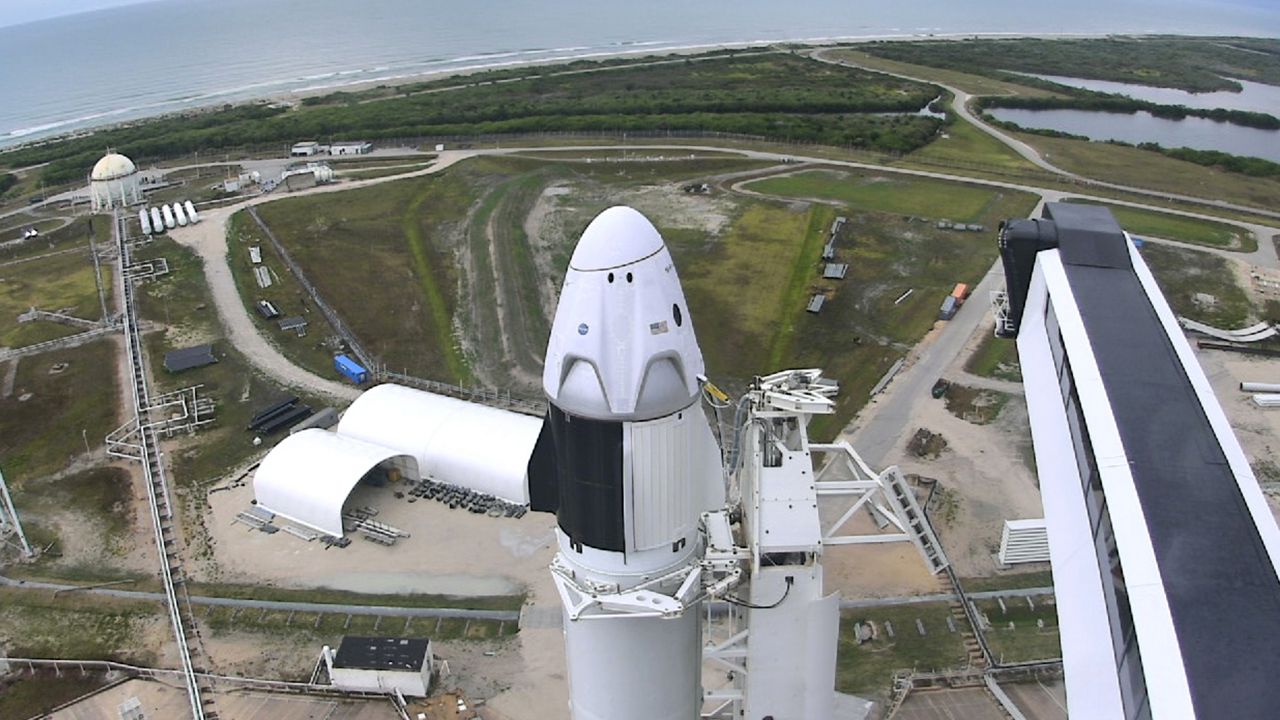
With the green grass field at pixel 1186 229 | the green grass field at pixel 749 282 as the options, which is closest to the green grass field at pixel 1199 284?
the green grass field at pixel 1186 229

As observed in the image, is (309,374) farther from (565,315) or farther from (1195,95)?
(1195,95)

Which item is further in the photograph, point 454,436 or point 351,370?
point 351,370

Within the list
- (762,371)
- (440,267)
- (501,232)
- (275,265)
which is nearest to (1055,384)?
(762,371)

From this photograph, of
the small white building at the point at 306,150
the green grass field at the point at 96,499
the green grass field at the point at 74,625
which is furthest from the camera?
the small white building at the point at 306,150

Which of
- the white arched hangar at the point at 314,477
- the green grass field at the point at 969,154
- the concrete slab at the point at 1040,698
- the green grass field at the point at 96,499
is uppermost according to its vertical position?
the green grass field at the point at 969,154

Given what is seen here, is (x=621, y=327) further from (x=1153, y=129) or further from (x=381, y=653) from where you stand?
(x=1153, y=129)

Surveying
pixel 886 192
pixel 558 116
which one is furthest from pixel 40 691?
pixel 558 116

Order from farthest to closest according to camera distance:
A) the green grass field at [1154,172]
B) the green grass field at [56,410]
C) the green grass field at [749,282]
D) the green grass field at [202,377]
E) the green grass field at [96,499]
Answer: the green grass field at [1154,172], the green grass field at [749,282], the green grass field at [56,410], the green grass field at [202,377], the green grass field at [96,499]

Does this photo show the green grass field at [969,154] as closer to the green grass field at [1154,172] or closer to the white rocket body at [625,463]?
the green grass field at [1154,172]
